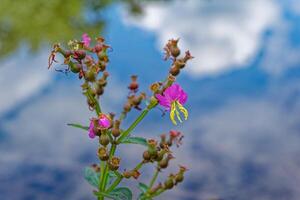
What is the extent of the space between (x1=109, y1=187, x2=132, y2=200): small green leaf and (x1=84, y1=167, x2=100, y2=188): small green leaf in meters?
0.20

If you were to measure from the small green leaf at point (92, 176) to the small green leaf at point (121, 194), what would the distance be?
202 mm

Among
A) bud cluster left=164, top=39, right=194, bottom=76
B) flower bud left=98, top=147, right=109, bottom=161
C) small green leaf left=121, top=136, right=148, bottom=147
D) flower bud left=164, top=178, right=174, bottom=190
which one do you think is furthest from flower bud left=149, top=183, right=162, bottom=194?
bud cluster left=164, top=39, right=194, bottom=76

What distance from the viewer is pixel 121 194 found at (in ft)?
5.25

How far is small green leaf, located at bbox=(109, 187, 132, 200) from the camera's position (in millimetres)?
1581

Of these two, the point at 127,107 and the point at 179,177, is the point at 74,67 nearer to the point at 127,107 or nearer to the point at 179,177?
the point at 127,107

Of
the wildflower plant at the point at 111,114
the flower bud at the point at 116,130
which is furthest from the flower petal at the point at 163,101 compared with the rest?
the flower bud at the point at 116,130

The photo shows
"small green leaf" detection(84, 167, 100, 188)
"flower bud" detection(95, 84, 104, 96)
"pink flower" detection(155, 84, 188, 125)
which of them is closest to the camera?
"pink flower" detection(155, 84, 188, 125)

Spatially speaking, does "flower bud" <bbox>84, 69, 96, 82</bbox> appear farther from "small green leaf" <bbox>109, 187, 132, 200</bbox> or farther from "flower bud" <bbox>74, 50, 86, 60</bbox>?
"small green leaf" <bbox>109, 187, 132, 200</bbox>

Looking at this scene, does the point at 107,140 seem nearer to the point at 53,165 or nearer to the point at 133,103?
the point at 133,103

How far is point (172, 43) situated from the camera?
60.7 inches

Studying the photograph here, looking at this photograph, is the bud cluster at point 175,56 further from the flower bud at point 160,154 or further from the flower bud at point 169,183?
the flower bud at point 169,183

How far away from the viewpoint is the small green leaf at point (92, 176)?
1.83 metres

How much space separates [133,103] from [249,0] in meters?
7.46

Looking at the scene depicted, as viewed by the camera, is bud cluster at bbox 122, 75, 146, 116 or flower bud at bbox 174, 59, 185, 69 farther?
bud cluster at bbox 122, 75, 146, 116
